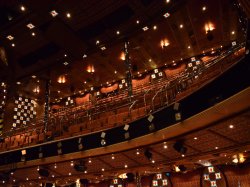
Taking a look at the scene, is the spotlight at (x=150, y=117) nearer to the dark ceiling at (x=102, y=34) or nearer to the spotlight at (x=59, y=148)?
the spotlight at (x=59, y=148)

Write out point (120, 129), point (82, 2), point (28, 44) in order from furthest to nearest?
point (28, 44), point (82, 2), point (120, 129)

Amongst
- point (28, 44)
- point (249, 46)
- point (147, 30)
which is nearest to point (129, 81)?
point (147, 30)

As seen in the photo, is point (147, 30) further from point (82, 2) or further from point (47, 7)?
Answer: point (47, 7)

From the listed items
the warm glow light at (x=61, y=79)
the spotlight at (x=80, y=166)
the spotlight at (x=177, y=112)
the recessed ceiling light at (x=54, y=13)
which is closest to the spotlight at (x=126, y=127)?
the spotlight at (x=177, y=112)

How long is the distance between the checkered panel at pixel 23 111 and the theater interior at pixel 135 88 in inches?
26.4

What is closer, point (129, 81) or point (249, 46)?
point (249, 46)

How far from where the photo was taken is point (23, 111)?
1692cm

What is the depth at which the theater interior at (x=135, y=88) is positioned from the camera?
683cm

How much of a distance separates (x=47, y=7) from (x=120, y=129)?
17.2 feet

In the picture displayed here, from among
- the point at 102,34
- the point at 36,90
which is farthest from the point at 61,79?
the point at 102,34

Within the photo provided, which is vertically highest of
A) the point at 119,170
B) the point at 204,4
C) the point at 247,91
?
the point at 204,4

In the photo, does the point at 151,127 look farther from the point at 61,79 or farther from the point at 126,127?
the point at 61,79

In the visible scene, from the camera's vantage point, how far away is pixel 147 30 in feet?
36.6

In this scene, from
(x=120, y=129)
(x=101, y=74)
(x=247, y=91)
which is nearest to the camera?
(x=247, y=91)
